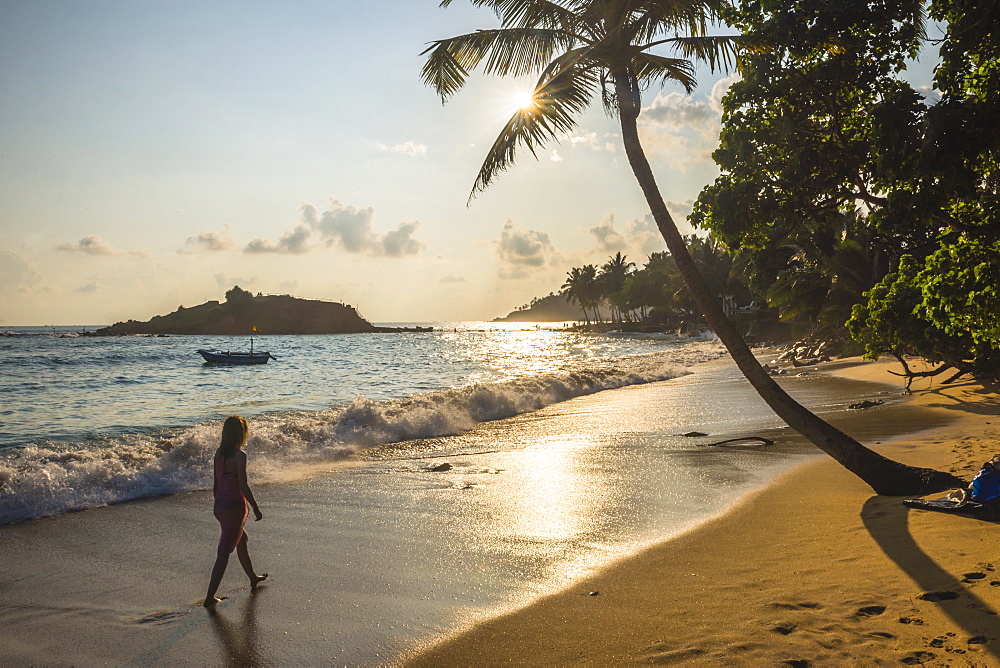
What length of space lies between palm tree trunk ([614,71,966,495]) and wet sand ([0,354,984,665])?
44cm

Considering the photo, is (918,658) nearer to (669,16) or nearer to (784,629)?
(784,629)

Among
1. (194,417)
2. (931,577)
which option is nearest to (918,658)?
(931,577)

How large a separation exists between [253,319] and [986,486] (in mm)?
157193

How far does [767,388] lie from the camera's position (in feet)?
24.9

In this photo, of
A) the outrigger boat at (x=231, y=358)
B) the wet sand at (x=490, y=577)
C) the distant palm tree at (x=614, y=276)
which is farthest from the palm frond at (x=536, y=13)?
the distant palm tree at (x=614, y=276)

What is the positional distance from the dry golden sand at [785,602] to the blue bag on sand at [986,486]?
0.85ft

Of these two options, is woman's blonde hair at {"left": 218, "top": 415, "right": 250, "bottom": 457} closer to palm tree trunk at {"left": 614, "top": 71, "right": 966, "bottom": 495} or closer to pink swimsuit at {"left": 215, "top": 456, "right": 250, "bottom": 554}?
pink swimsuit at {"left": 215, "top": 456, "right": 250, "bottom": 554}

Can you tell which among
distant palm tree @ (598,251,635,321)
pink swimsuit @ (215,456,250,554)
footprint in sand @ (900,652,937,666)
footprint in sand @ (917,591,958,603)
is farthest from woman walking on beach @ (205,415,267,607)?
distant palm tree @ (598,251,635,321)

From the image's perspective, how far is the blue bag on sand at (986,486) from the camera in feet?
18.8

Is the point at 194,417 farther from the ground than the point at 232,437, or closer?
closer

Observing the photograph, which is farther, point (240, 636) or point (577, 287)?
point (577, 287)

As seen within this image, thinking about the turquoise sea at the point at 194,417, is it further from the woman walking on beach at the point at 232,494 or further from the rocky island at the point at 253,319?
the rocky island at the point at 253,319

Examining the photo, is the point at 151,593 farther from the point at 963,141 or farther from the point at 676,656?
the point at 963,141

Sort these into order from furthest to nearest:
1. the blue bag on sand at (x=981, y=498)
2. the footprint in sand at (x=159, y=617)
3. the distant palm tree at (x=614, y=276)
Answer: the distant palm tree at (x=614, y=276) → the blue bag on sand at (x=981, y=498) → the footprint in sand at (x=159, y=617)
